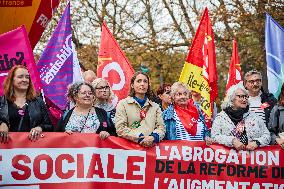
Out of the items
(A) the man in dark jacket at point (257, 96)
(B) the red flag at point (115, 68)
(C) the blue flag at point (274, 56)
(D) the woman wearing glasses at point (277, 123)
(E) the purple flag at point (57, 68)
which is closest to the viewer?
(D) the woman wearing glasses at point (277, 123)

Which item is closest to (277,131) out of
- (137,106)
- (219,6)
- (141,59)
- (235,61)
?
(137,106)

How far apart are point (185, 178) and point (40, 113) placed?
1787 mm

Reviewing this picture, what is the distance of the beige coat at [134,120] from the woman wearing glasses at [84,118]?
0.17 meters

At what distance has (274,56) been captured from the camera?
29.7 ft

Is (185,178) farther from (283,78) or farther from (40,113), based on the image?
(283,78)

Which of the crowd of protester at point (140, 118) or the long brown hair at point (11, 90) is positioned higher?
the long brown hair at point (11, 90)

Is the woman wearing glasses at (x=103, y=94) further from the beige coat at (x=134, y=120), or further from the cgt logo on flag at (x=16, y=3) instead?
the cgt logo on flag at (x=16, y=3)

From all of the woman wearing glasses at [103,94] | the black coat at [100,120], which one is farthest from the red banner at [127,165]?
the woman wearing glasses at [103,94]

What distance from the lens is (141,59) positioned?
24.6 m

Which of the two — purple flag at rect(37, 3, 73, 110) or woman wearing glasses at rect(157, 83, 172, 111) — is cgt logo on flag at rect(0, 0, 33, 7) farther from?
woman wearing glasses at rect(157, 83, 172, 111)

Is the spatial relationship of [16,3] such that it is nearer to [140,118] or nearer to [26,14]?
[26,14]

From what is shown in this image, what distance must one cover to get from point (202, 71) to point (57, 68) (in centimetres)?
228

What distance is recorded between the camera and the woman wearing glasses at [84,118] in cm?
638

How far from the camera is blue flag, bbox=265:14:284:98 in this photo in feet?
29.2
